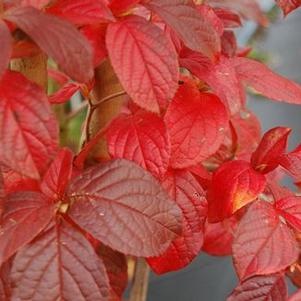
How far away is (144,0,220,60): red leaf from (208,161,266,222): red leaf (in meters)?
0.13

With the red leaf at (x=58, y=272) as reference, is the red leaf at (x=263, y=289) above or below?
below

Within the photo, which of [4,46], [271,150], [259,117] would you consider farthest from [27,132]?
[259,117]

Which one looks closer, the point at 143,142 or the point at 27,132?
the point at 27,132

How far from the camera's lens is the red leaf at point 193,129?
59 cm

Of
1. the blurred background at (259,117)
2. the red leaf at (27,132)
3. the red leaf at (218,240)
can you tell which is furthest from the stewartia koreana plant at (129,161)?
the blurred background at (259,117)

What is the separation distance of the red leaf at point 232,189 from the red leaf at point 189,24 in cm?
13

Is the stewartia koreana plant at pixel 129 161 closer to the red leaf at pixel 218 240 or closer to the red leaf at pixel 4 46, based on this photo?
the red leaf at pixel 4 46

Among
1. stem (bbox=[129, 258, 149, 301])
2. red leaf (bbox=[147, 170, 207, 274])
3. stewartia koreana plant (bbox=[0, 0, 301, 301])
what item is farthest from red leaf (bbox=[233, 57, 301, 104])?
stem (bbox=[129, 258, 149, 301])

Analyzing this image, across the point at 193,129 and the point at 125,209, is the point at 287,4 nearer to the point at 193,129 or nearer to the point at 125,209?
the point at 193,129

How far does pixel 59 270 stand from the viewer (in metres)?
0.51

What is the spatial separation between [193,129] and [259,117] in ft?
6.94

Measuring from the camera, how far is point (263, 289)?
0.61 m

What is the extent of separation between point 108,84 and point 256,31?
271cm

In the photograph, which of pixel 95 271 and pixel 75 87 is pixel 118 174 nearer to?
pixel 95 271
